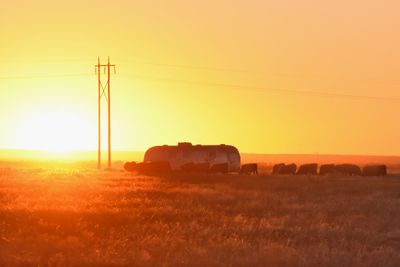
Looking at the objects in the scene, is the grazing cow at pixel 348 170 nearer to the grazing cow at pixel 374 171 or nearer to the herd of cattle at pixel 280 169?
the herd of cattle at pixel 280 169

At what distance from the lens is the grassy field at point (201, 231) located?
16.3m

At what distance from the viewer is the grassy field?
1627 centimetres

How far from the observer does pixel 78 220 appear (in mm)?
23219

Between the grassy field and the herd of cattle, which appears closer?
the grassy field

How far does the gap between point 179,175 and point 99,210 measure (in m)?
31.1

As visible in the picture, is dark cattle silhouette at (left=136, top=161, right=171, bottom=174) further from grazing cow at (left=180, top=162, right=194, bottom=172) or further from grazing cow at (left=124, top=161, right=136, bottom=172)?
grazing cow at (left=124, top=161, right=136, bottom=172)

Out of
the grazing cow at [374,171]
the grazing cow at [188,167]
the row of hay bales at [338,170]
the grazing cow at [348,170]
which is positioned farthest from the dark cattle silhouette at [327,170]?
the grazing cow at [188,167]

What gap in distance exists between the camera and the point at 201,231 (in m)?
20.7

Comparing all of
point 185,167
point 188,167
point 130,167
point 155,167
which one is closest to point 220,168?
point 188,167

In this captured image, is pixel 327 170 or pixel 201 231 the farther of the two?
pixel 327 170

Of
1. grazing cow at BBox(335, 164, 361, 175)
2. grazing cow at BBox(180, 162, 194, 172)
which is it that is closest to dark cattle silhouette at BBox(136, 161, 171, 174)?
grazing cow at BBox(180, 162, 194, 172)

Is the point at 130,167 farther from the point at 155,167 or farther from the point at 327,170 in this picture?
the point at 327,170

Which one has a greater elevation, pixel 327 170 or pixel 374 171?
pixel 327 170

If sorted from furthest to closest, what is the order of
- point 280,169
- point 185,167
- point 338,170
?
1. point 280,169
2. point 185,167
3. point 338,170
